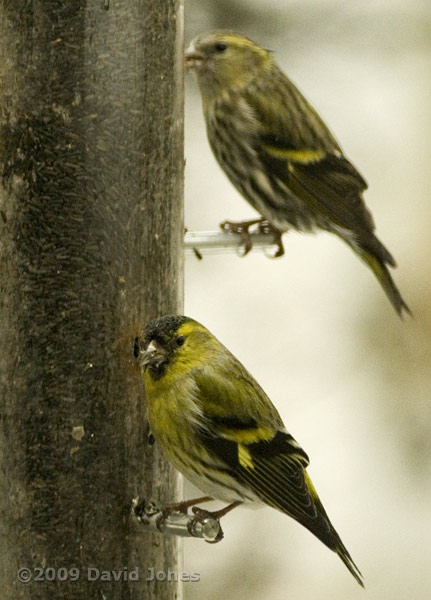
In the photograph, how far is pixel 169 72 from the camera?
140 inches

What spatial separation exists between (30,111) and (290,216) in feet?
Answer: 5.65

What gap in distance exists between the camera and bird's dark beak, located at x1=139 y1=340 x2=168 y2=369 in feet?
11.1

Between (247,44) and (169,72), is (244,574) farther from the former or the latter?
(169,72)

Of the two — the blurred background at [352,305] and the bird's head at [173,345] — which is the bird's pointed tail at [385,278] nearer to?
the bird's head at [173,345]

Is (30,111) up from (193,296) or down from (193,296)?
up

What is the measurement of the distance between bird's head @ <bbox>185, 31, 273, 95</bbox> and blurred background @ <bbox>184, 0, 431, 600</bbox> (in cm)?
154

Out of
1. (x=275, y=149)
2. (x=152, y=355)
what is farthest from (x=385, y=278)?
(x=152, y=355)

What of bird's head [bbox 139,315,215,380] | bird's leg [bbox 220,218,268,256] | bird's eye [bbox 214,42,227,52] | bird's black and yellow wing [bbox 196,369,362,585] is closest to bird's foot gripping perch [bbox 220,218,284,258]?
bird's leg [bbox 220,218,268,256]

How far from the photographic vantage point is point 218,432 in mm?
3529

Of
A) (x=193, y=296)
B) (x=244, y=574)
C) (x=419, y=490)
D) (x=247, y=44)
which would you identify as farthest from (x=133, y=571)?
(x=419, y=490)

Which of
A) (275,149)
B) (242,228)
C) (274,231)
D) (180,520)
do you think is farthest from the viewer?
(274,231)

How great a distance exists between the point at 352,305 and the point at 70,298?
4295 millimetres

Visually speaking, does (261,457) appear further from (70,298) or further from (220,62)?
(220,62)

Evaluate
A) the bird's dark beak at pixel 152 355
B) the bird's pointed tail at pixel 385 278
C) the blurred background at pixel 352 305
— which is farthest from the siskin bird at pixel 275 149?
the blurred background at pixel 352 305
